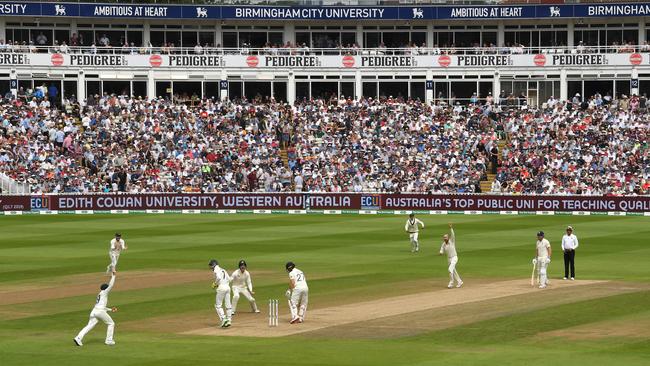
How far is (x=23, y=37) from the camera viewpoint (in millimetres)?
85500

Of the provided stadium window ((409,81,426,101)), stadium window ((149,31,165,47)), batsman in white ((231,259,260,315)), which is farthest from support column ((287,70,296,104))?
batsman in white ((231,259,260,315))

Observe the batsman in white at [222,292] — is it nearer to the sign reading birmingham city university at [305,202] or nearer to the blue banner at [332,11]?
the sign reading birmingham city university at [305,202]

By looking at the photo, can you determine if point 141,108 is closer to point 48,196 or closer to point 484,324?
point 48,196

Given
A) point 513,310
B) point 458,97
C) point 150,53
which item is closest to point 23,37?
point 150,53

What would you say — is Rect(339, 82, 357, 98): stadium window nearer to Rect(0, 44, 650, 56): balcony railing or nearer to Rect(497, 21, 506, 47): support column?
Rect(0, 44, 650, 56): balcony railing

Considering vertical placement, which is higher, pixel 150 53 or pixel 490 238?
pixel 150 53

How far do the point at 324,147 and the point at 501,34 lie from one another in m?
19.2

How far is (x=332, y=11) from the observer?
87438 mm

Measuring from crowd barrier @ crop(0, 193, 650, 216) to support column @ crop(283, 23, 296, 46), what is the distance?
20560 mm

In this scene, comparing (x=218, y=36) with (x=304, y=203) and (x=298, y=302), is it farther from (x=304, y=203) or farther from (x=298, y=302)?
(x=298, y=302)

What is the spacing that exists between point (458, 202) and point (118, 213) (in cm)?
1902

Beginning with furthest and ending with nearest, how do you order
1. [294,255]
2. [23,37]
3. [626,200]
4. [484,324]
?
[23,37]
[626,200]
[294,255]
[484,324]

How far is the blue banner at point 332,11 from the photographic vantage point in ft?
277

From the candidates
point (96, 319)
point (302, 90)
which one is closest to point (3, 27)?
point (302, 90)
